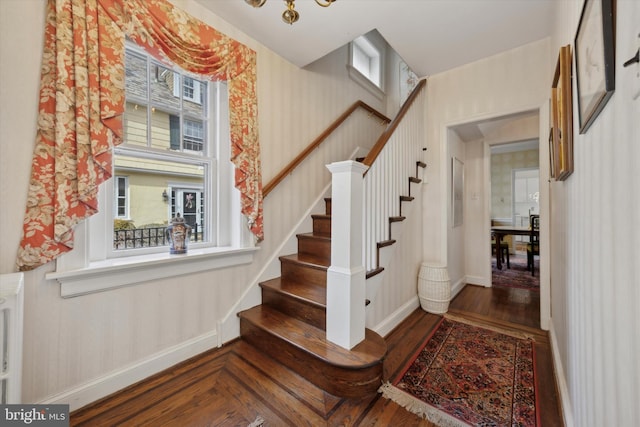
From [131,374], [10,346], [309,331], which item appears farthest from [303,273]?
[10,346]

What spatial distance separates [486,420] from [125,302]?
7.09ft

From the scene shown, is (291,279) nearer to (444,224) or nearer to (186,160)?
(186,160)

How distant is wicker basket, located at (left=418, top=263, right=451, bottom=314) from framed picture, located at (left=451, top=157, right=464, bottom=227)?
0.82 metres

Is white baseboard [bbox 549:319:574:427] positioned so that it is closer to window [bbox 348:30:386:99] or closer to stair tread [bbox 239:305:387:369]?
stair tread [bbox 239:305:387:369]

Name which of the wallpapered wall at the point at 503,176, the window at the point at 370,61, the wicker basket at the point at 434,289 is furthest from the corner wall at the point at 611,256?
the wallpapered wall at the point at 503,176

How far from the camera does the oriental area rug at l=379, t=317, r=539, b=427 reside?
4.40 ft

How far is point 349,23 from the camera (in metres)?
2.03

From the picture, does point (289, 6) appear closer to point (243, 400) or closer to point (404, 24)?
point (404, 24)

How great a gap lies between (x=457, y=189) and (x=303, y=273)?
2.42 meters

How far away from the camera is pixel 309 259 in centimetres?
232

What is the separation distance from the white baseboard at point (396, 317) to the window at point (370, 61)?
2981mm

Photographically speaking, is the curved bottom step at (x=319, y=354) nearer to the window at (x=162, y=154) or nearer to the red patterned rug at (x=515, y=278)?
the window at (x=162, y=154)

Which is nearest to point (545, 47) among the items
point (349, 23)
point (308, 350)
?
point (349, 23)

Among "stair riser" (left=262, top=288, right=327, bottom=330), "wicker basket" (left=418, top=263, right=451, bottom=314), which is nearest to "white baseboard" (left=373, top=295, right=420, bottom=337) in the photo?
"wicker basket" (left=418, top=263, right=451, bottom=314)
